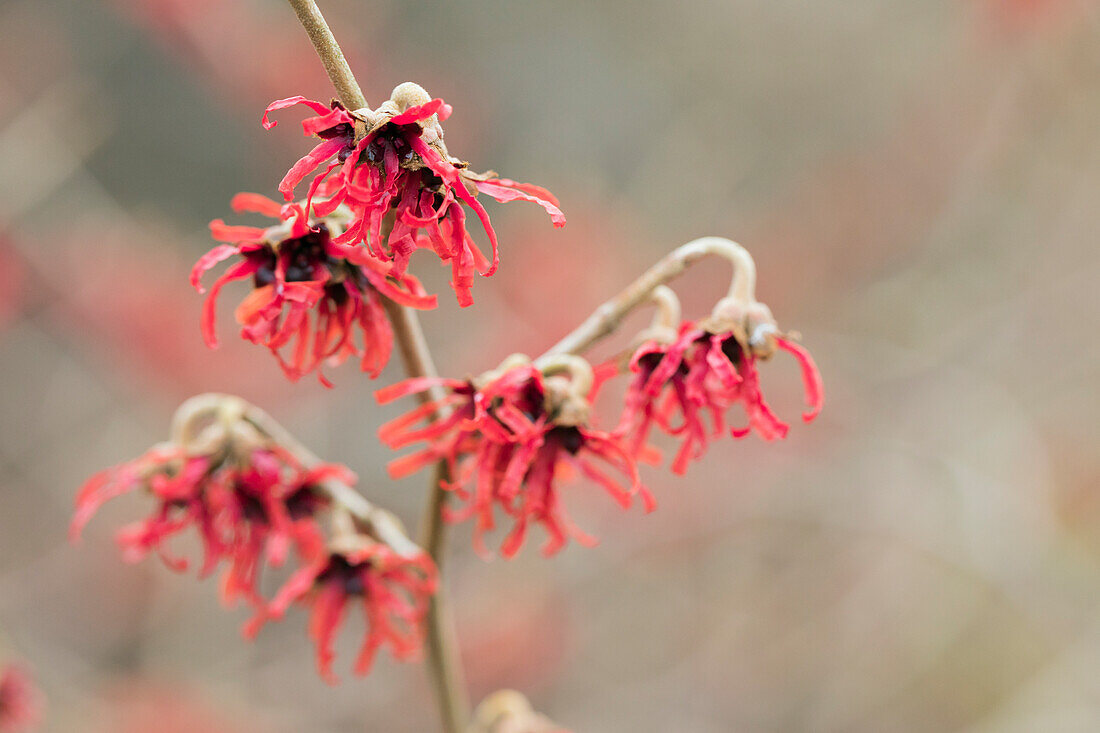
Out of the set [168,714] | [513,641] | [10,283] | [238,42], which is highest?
[238,42]

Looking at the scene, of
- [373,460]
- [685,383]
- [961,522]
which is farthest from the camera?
[373,460]

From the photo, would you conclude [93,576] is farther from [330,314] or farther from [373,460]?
[330,314]

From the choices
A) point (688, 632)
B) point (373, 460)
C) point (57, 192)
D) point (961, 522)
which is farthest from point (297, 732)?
point (961, 522)

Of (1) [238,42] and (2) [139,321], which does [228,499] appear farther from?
(1) [238,42]

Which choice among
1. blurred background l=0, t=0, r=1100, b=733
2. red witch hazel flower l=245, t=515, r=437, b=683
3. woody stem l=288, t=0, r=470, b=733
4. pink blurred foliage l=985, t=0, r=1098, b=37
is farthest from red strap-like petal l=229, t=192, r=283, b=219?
pink blurred foliage l=985, t=0, r=1098, b=37

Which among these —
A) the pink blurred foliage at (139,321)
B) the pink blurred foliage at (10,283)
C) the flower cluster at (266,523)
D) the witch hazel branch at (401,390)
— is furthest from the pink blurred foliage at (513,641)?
the flower cluster at (266,523)

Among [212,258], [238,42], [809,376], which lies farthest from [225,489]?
[238,42]
